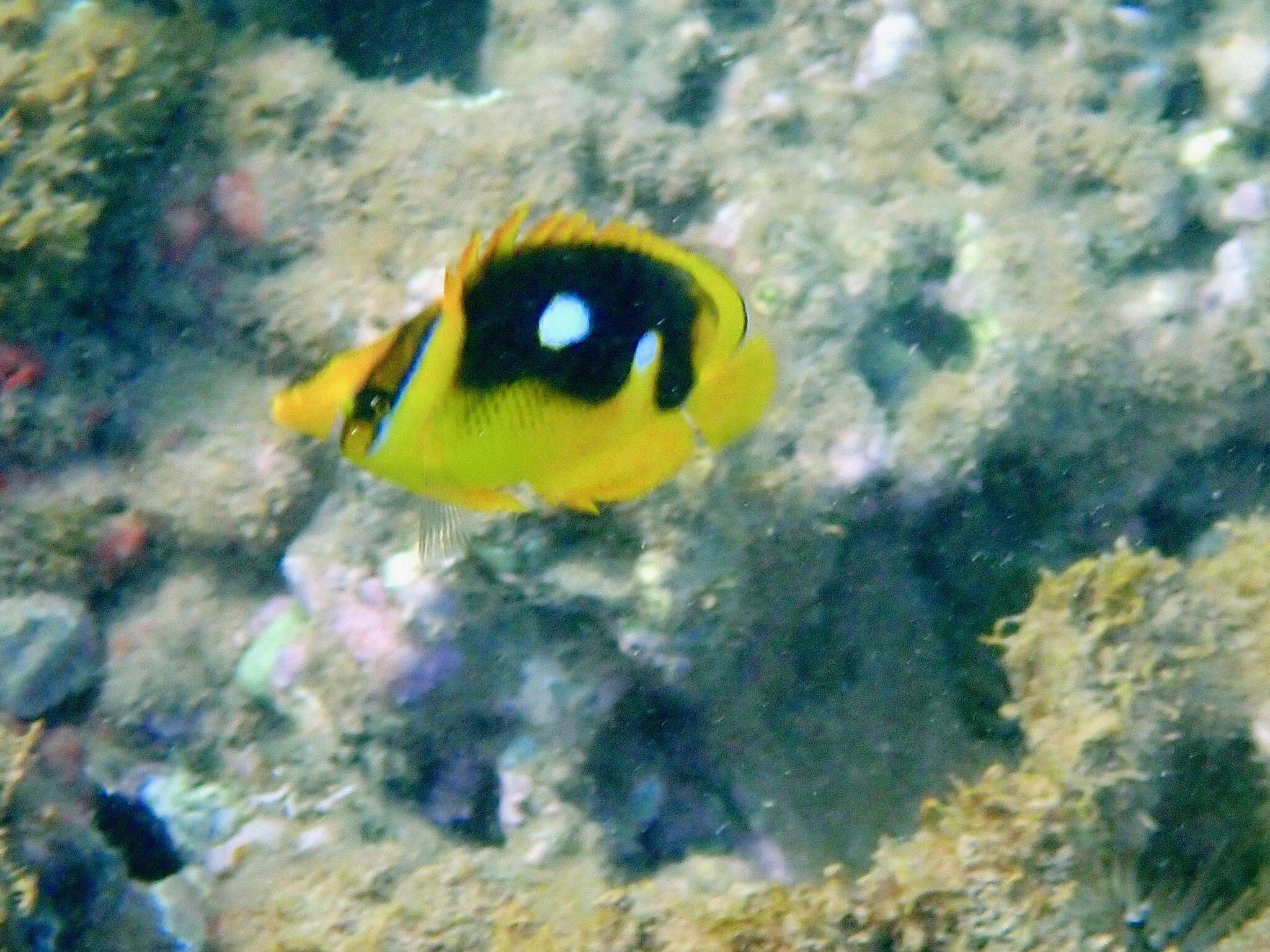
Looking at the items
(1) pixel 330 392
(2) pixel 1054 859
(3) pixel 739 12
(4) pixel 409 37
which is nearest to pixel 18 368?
(4) pixel 409 37

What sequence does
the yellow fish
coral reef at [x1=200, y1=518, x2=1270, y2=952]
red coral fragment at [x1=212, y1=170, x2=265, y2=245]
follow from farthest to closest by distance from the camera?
red coral fragment at [x1=212, y1=170, x2=265, y2=245], coral reef at [x1=200, y1=518, x2=1270, y2=952], the yellow fish

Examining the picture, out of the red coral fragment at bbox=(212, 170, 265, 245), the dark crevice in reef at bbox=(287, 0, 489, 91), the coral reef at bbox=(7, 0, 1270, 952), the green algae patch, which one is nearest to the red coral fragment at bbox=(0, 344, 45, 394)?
the coral reef at bbox=(7, 0, 1270, 952)

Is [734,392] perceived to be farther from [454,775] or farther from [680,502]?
[454,775]

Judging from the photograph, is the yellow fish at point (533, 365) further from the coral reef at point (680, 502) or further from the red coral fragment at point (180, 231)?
the red coral fragment at point (180, 231)

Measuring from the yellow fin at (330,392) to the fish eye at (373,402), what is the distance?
0.02 metres

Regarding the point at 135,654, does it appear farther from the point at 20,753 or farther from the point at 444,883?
the point at 444,883

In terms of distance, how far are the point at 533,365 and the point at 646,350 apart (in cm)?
22

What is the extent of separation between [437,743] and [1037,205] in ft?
12.0

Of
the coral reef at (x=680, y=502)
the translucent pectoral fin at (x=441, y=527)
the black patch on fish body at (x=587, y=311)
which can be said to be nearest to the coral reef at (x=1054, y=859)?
the coral reef at (x=680, y=502)

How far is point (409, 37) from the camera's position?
5691 mm

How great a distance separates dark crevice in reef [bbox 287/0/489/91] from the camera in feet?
18.0

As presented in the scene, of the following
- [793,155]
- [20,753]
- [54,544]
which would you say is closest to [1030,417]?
[793,155]

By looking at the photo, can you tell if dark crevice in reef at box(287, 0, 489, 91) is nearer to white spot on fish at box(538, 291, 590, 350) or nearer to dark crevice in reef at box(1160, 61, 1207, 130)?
dark crevice in reef at box(1160, 61, 1207, 130)

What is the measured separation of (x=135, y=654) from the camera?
4.11 metres
